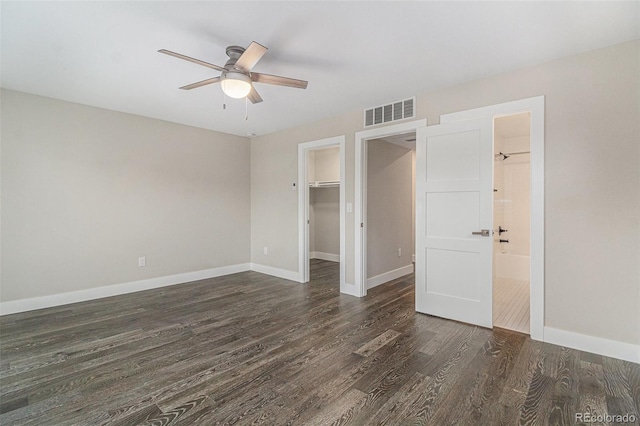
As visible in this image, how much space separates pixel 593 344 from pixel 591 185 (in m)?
1.36

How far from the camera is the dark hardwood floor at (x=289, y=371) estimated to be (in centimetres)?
184

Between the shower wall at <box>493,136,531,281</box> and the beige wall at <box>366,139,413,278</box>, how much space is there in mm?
1619

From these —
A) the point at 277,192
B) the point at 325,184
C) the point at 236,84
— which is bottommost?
the point at 277,192

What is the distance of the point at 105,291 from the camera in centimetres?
420

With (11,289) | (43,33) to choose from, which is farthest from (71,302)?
(43,33)

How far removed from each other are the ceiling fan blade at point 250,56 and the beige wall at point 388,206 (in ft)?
8.26

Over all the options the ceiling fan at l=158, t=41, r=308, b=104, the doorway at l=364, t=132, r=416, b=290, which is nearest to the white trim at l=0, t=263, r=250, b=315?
the doorway at l=364, t=132, r=416, b=290

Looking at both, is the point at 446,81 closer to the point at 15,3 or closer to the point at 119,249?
the point at 15,3

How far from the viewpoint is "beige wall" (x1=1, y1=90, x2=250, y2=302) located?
359 centimetres

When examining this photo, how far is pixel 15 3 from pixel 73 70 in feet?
3.52

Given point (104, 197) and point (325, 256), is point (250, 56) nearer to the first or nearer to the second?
point (104, 197)

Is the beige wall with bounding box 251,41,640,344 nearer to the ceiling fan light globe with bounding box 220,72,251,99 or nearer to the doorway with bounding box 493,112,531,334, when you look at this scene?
the doorway with bounding box 493,112,531,334

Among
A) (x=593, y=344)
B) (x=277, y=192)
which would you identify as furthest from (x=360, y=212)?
(x=593, y=344)

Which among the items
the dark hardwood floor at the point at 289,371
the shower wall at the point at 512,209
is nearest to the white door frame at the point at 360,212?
the dark hardwood floor at the point at 289,371
